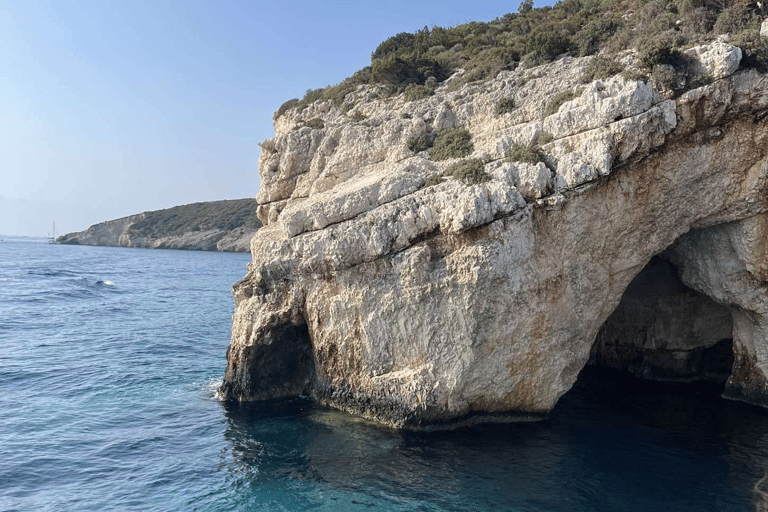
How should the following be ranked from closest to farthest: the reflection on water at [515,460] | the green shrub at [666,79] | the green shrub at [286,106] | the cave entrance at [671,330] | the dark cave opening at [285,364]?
the reflection on water at [515,460], the green shrub at [666,79], the dark cave opening at [285,364], the cave entrance at [671,330], the green shrub at [286,106]

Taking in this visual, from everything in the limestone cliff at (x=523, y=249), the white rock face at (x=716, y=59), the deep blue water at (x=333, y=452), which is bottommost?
the deep blue water at (x=333, y=452)

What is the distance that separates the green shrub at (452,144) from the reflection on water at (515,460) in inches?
353

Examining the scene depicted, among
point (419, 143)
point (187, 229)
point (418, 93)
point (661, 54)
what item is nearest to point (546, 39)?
point (418, 93)

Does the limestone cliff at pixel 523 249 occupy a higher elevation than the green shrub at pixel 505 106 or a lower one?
lower

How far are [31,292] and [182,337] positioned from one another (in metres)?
22.0

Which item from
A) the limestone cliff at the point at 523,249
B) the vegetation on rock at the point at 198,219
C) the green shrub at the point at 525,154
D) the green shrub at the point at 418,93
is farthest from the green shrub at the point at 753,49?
the vegetation on rock at the point at 198,219

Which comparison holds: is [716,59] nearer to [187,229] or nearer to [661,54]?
[661,54]

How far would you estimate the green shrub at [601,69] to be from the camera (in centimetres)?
1797

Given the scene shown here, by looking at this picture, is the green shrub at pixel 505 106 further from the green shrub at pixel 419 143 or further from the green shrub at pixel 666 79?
the green shrub at pixel 666 79

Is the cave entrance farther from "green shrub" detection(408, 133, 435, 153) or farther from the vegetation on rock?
the vegetation on rock

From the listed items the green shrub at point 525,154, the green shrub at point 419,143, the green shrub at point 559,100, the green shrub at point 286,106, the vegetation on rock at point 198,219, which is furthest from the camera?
the vegetation on rock at point 198,219

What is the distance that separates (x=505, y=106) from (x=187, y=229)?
123059mm

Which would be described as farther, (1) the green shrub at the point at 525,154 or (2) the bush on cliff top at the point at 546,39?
(2) the bush on cliff top at the point at 546,39

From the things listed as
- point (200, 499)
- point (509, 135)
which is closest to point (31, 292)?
point (200, 499)
